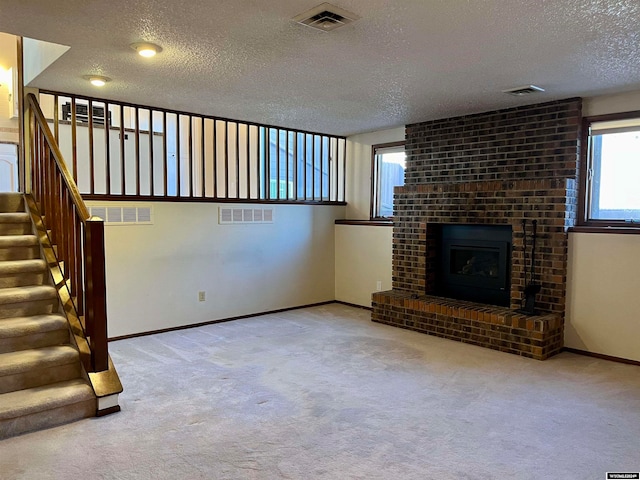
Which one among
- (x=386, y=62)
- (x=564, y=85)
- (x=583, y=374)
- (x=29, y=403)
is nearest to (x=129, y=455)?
(x=29, y=403)

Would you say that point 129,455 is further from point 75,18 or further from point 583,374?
point 583,374

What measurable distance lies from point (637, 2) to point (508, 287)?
297 centimetres

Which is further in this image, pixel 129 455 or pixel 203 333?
pixel 203 333

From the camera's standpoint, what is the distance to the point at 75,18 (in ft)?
8.57

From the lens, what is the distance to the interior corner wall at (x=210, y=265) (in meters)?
4.69

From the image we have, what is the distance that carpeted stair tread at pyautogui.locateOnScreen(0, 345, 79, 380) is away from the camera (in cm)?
282

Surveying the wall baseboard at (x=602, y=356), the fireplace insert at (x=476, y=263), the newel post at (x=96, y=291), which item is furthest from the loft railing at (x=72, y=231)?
the wall baseboard at (x=602, y=356)

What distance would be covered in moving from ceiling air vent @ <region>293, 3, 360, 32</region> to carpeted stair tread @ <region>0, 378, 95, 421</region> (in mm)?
2551

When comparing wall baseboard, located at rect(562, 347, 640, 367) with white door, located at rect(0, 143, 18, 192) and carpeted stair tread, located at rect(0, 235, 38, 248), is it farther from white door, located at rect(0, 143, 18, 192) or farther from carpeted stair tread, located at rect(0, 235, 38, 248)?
white door, located at rect(0, 143, 18, 192)

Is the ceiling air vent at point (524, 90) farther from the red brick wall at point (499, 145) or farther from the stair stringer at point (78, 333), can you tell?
the stair stringer at point (78, 333)

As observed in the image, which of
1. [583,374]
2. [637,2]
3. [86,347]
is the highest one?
[637,2]

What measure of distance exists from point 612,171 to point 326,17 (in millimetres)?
3186

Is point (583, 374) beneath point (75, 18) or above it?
beneath

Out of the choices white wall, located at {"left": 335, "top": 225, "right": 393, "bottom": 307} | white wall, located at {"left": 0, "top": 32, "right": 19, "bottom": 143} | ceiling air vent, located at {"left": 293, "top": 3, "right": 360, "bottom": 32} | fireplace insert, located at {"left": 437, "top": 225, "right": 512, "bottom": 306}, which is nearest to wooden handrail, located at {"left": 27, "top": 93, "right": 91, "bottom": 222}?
ceiling air vent, located at {"left": 293, "top": 3, "right": 360, "bottom": 32}
